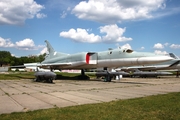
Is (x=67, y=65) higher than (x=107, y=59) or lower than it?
lower

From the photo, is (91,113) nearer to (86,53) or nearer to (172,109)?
(172,109)

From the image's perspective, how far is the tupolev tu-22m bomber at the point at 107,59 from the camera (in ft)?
49.3

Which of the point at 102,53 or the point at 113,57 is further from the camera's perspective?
the point at 102,53

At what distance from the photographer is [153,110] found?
214 inches

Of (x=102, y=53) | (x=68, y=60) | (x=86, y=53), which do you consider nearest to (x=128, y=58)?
(x=102, y=53)

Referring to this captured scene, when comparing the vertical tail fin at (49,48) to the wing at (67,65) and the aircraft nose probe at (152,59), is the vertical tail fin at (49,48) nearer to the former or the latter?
the wing at (67,65)

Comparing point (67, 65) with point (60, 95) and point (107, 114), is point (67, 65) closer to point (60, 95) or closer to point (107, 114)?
point (60, 95)

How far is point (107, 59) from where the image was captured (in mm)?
17828

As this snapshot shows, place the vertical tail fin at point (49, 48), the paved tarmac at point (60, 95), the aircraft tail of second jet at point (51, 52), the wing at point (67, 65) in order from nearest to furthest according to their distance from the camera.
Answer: the paved tarmac at point (60, 95)
the wing at point (67, 65)
the aircraft tail of second jet at point (51, 52)
the vertical tail fin at point (49, 48)

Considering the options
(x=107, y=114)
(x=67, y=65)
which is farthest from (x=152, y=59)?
(x=107, y=114)

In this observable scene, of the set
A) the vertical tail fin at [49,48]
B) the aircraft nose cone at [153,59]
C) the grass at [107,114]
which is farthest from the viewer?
the vertical tail fin at [49,48]

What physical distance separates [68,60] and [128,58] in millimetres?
8286

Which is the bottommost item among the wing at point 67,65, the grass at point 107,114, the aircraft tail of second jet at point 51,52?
the grass at point 107,114

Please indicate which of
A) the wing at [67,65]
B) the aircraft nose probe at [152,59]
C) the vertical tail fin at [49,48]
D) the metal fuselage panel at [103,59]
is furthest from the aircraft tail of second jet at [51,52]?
the aircraft nose probe at [152,59]
